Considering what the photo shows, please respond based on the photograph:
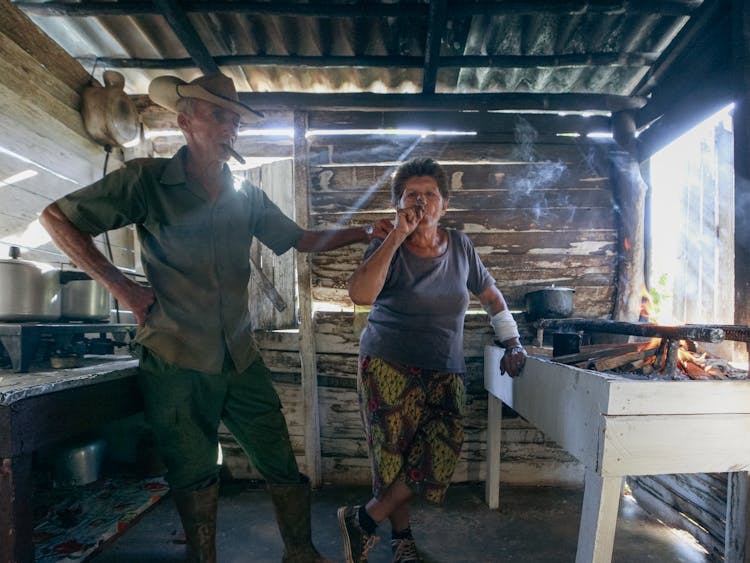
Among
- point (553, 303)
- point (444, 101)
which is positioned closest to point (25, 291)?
point (444, 101)

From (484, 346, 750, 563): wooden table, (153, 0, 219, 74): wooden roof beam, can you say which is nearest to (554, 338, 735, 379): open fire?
(484, 346, 750, 563): wooden table

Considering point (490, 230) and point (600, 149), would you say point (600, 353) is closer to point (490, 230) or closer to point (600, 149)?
point (490, 230)

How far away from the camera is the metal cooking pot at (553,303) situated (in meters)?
3.51

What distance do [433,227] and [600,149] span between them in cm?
241

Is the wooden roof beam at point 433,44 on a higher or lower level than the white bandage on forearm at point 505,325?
higher

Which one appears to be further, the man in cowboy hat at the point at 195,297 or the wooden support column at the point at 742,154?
the wooden support column at the point at 742,154

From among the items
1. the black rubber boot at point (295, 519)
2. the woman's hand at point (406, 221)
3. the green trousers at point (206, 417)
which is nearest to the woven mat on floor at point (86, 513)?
the green trousers at point (206, 417)

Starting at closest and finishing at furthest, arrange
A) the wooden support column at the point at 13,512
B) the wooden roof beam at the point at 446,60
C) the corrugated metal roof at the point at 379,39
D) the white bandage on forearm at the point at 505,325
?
the wooden support column at the point at 13,512 < the white bandage on forearm at the point at 505,325 < the corrugated metal roof at the point at 379,39 < the wooden roof beam at the point at 446,60

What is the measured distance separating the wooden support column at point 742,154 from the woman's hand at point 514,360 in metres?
1.37

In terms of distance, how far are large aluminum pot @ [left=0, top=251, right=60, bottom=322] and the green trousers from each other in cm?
62

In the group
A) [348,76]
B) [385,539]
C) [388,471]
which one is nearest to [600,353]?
[388,471]

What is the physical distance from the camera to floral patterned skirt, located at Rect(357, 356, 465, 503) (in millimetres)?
2340

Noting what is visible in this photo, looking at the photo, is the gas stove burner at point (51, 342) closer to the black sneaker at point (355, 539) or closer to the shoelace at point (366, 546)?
the black sneaker at point (355, 539)

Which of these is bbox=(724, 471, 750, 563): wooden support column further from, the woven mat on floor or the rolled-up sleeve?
the rolled-up sleeve
